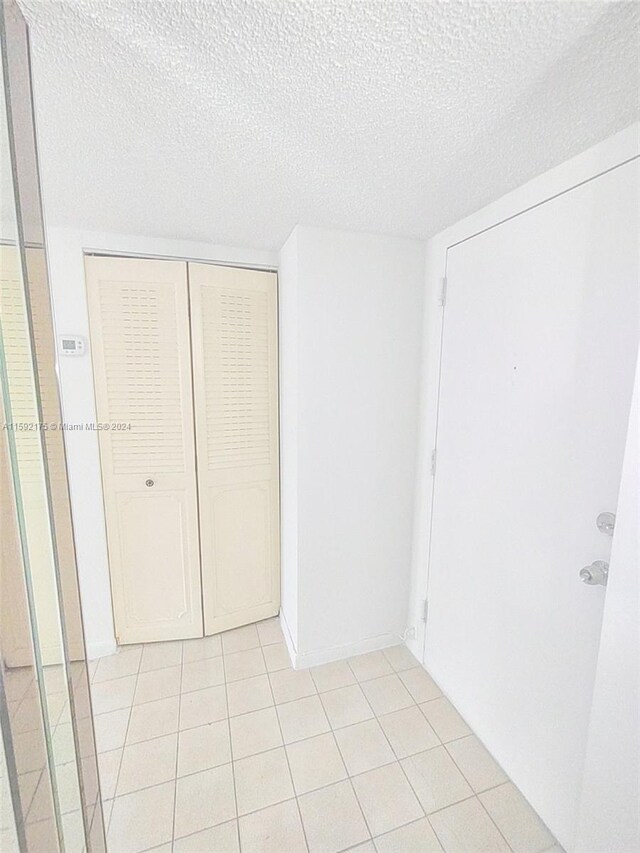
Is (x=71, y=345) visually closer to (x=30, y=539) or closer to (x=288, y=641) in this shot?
(x=30, y=539)

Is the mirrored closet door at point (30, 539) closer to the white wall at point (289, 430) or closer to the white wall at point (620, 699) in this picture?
the white wall at point (289, 430)

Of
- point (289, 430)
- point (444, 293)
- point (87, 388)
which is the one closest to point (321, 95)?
point (444, 293)

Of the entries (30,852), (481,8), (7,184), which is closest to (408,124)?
(481,8)

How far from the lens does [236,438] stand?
6.64 feet

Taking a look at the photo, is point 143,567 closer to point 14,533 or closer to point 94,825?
point 94,825

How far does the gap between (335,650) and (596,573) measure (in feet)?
4.57

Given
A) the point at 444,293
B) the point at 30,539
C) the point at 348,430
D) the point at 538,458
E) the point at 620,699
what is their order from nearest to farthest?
the point at 30,539 → the point at 620,699 → the point at 538,458 → the point at 444,293 → the point at 348,430

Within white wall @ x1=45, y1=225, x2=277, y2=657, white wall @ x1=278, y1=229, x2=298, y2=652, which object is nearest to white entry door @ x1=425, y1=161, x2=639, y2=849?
white wall @ x1=278, y1=229, x2=298, y2=652

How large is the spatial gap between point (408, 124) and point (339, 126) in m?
0.18

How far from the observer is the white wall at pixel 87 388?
1.71 metres

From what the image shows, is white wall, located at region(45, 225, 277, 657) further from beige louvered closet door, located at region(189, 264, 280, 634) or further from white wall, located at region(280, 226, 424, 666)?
white wall, located at region(280, 226, 424, 666)

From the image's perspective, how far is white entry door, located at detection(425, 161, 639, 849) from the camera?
1043 millimetres

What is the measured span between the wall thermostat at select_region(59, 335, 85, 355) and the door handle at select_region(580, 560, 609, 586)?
220 centimetres

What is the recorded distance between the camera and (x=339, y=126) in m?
0.98
